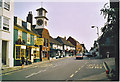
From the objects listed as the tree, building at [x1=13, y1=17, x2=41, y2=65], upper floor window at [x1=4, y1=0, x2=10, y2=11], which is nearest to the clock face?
building at [x1=13, y1=17, x2=41, y2=65]

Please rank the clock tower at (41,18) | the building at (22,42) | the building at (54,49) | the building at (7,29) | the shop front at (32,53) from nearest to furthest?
1. the building at (7,29)
2. the building at (22,42)
3. the shop front at (32,53)
4. the clock tower at (41,18)
5. the building at (54,49)

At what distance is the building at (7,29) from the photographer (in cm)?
1980

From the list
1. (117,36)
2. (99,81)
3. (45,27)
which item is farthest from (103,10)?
(45,27)

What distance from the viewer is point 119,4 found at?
10.8 meters

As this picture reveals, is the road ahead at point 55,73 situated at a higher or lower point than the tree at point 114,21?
lower

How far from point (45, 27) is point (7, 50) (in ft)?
65.8

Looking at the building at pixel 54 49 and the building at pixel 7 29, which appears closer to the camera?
Result: the building at pixel 7 29

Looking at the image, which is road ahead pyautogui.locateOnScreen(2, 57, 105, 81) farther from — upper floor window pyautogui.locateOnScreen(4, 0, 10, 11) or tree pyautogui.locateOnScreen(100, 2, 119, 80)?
upper floor window pyautogui.locateOnScreen(4, 0, 10, 11)

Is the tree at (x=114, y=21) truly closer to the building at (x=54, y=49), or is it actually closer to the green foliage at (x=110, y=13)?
the green foliage at (x=110, y=13)

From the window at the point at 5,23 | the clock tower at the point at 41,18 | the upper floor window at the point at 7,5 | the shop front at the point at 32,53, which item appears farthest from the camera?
the clock tower at the point at 41,18

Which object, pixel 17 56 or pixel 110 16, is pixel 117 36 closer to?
pixel 110 16

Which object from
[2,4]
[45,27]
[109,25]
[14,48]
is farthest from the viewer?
[45,27]

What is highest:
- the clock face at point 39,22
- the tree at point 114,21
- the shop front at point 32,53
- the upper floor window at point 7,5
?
the clock face at point 39,22

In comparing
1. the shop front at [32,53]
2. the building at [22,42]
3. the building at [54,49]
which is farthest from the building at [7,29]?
the building at [54,49]
